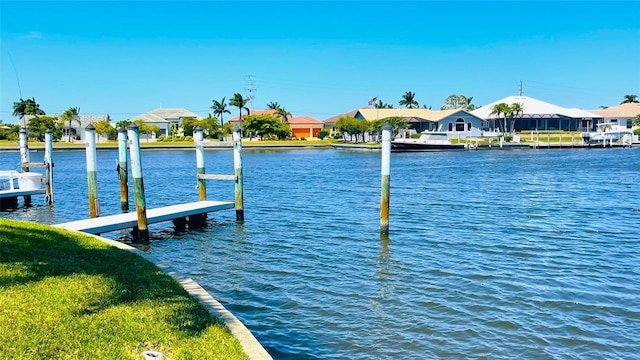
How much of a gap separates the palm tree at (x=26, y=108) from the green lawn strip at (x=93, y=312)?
120 metres

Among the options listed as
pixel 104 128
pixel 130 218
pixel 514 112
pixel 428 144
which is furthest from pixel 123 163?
pixel 514 112

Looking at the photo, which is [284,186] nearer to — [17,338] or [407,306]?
[407,306]

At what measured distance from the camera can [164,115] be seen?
447 feet

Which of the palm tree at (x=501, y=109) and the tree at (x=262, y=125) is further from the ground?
the palm tree at (x=501, y=109)

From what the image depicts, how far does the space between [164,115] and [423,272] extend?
129 meters

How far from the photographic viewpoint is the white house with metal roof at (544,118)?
12125 cm

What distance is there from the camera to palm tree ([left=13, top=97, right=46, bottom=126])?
117 meters

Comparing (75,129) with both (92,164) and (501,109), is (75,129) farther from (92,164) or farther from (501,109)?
(92,164)

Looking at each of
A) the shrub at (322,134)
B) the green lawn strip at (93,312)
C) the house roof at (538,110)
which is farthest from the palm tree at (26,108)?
the green lawn strip at (93,312)

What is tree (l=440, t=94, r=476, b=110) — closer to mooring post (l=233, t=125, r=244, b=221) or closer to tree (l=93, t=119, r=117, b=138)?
tree (l=93, t=119, r=117, b=138)

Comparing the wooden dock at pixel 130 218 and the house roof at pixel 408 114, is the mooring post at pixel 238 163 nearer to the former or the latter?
the wooden dock at pixel 130 218

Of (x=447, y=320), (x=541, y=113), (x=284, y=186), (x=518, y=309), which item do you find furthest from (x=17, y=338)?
(x=541, y=113)

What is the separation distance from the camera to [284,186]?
37.5 m

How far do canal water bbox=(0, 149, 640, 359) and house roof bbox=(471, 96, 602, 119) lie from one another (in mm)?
95534
